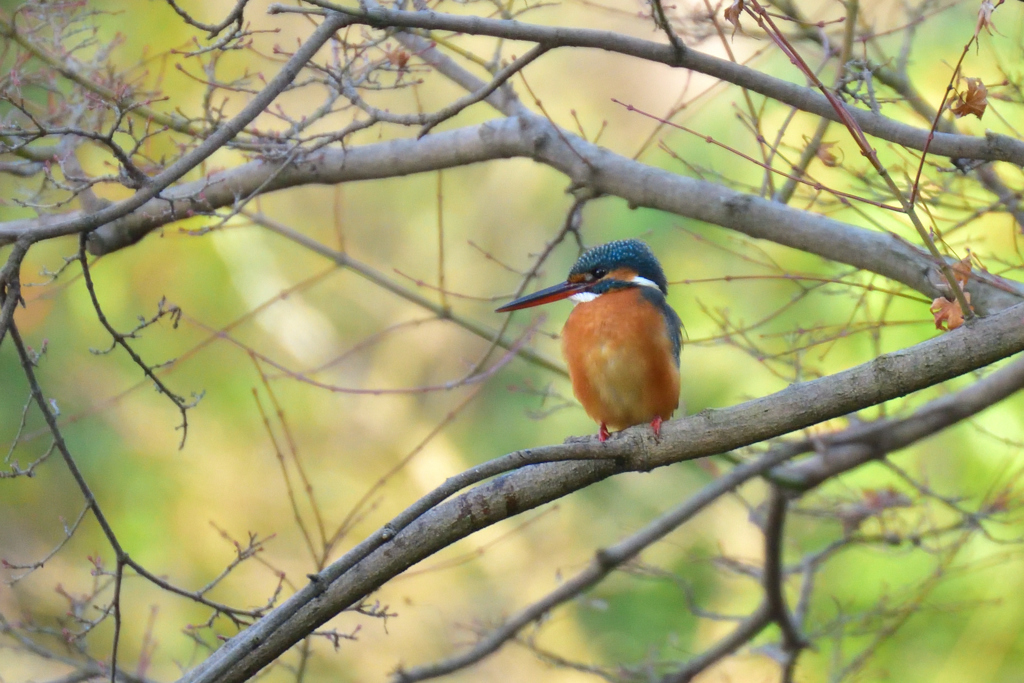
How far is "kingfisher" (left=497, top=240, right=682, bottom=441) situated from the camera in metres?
2.35

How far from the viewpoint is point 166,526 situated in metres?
5.65

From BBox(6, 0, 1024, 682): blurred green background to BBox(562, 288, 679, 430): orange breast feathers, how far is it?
7.64ft

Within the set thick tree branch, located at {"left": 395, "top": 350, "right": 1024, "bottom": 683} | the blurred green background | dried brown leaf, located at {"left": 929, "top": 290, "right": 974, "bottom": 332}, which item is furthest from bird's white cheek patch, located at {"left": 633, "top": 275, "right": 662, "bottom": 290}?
the blurred green background

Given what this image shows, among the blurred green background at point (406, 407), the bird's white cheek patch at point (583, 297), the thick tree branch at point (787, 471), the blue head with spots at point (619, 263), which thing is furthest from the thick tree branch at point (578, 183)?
the blurred green background at point (406, 407)

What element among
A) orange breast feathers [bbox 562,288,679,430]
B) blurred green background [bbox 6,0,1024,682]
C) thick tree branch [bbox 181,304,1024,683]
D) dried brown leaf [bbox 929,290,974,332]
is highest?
blurred green background [bbox 6,0,1024,682]

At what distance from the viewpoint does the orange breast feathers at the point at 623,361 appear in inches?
92.4

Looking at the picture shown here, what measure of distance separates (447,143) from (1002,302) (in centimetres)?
144

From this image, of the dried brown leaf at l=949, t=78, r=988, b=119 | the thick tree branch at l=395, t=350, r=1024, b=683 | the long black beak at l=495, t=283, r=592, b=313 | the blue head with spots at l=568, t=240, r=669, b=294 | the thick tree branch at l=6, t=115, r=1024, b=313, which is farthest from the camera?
the thick tree branch at l=395, t=350, r=1024, b=683

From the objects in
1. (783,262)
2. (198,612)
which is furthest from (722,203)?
(198,612)

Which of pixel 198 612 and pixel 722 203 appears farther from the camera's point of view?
pixel 198 612

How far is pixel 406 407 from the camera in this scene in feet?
20.9

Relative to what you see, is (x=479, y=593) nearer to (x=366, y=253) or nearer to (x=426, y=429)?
(x=426, y=429)

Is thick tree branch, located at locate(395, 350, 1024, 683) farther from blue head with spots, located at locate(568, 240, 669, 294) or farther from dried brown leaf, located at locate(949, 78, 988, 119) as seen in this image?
dried brown leaf, located at locate(949, 78, 988, 119)

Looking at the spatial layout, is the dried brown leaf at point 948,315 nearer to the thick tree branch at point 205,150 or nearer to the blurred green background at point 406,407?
the thick tree branch at point 205,150
